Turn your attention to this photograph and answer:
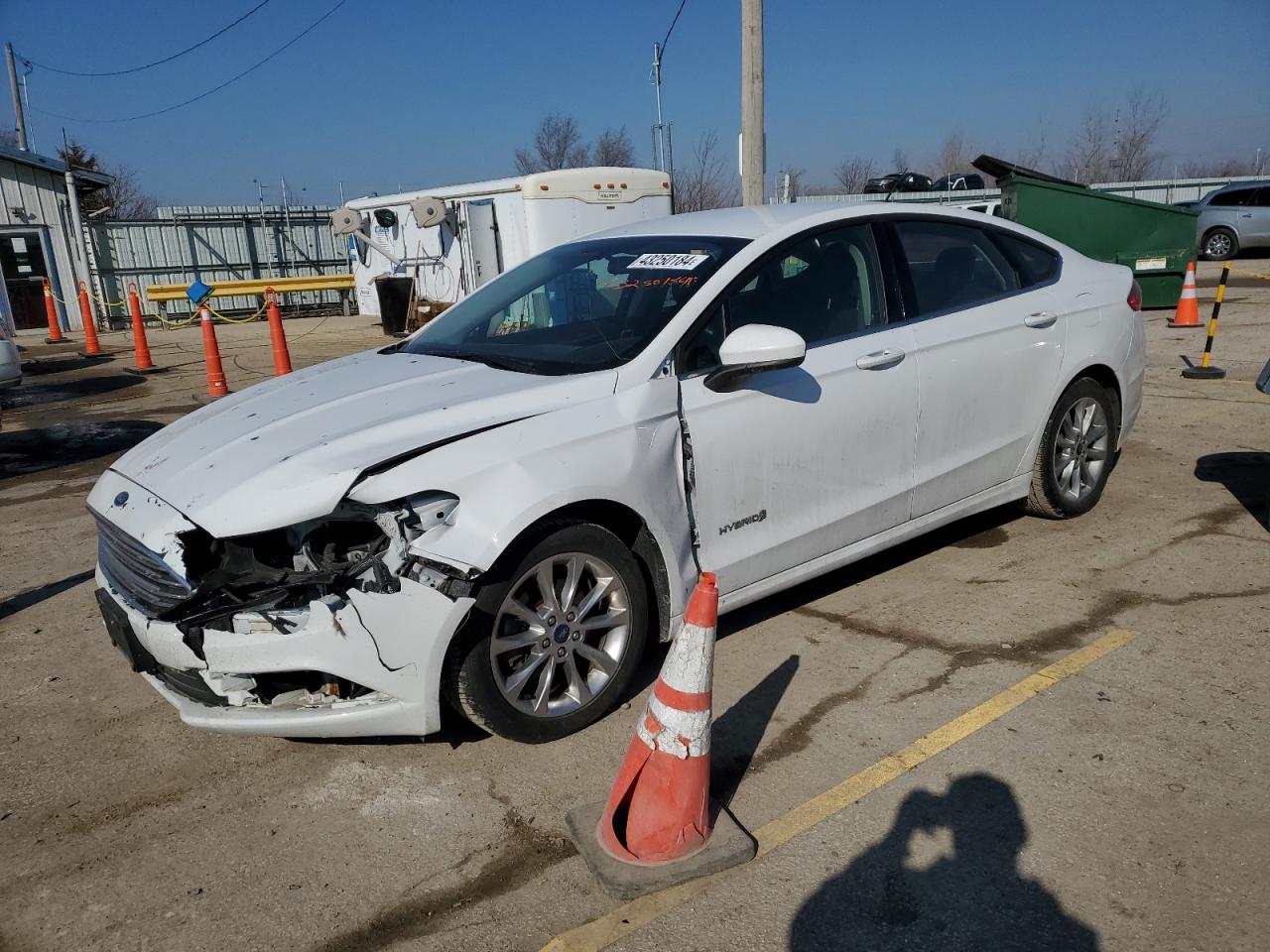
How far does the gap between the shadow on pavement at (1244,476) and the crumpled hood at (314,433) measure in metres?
4.07

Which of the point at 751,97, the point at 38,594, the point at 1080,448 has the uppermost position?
the point at 751,97

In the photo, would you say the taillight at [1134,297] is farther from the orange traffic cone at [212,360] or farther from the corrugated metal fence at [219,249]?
the corrugated metal fence at [219,249]

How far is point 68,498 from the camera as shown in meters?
6.84

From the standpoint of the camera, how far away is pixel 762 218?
164 inches

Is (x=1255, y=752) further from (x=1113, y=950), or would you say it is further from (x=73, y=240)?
(x=73, y=240)

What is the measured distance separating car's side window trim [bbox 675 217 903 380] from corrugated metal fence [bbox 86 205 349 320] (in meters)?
23.5

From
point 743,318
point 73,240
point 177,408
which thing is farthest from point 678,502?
point 73,240

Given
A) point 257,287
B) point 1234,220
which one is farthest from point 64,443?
point 1234,220

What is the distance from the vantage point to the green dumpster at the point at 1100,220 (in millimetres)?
12711

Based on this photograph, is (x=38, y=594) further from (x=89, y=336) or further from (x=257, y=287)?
(x=257, y=287)

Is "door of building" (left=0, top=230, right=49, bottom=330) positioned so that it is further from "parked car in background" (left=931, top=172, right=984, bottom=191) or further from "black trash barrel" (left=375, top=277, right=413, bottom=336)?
"parked car in background" (left=931, top=172, right=984, bottom=191)

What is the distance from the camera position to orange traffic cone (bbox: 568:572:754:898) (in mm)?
2609

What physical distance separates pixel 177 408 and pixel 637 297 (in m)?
8.34

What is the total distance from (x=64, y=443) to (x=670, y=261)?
24.1 ft
